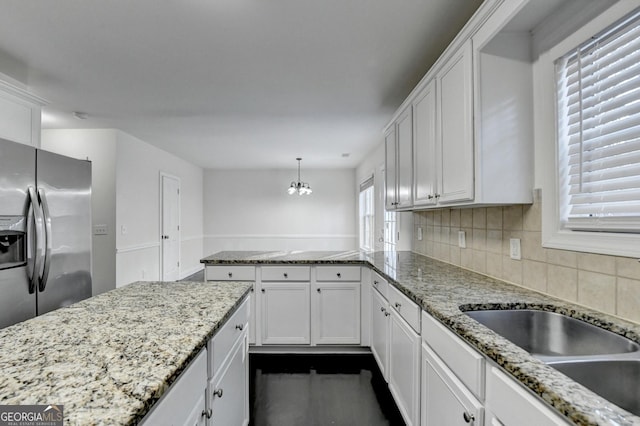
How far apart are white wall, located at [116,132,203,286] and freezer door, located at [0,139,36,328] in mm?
2110

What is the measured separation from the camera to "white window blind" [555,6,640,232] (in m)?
1.12

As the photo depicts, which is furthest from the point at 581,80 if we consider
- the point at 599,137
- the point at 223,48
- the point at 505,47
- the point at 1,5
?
the point at 1,5

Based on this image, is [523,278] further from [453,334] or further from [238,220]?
[238,220]

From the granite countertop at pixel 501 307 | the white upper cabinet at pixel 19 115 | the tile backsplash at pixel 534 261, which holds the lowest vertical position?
the granite countertop at pixel 501 307

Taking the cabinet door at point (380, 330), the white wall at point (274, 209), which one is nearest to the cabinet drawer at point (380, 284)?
the cabinet door at point (380, 330)

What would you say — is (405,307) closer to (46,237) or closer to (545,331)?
(545,331)

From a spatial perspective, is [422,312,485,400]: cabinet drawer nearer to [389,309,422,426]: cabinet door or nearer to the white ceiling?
[389,309,422,426]: cabinet door

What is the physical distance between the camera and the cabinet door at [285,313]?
2.80m

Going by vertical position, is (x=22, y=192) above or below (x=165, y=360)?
above

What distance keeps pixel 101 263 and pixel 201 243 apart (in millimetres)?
3279

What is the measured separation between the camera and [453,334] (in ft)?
3.90

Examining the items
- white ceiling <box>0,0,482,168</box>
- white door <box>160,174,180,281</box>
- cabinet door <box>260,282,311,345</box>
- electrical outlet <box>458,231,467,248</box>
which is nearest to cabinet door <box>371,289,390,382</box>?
cabinet door <box>260,282,311,345</box>

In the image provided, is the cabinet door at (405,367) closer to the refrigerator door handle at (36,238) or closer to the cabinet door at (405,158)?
the cabinet door at (405,158)

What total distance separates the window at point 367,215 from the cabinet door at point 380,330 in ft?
10.7
